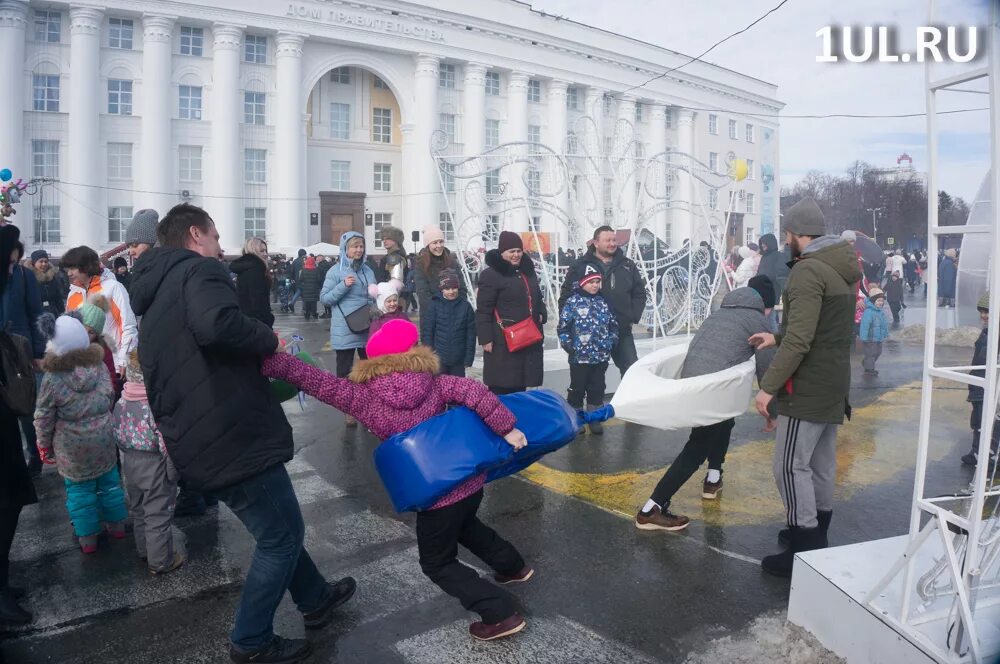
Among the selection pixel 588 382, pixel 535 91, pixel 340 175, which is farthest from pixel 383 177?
pixel 588 382

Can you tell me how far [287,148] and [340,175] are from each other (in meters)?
3.98

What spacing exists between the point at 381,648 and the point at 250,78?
3758 centimetres

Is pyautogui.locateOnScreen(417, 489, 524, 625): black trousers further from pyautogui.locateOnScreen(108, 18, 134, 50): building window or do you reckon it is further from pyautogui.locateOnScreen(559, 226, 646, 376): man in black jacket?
pyautogui.locateOnScreen(108, 18, 134, 50): building window

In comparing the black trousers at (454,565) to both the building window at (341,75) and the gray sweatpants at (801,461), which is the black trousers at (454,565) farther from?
the building window at (341,75)

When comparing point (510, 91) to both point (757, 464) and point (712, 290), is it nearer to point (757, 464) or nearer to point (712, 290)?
point (712, 290)

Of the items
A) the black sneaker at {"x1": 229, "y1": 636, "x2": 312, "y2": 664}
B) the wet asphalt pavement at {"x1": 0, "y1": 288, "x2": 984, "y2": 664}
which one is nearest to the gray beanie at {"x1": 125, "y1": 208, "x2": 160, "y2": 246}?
the wet asphalt pavement at {"x1": 0, "y1": 288, "x2": 984, "y2": 664}

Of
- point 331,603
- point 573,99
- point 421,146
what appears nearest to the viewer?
point 331,603

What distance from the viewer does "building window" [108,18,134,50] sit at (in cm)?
3325

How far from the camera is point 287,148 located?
36000 millimetres

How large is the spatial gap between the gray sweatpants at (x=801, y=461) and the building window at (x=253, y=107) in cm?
3673

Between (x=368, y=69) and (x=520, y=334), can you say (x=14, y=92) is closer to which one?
(x=368, y=69)

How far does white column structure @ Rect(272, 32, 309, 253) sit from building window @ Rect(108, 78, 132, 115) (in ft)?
21.5

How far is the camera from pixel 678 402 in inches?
152

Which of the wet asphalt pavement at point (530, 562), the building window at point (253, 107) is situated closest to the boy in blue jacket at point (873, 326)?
the wet asphalt pavement at point (530, 562)
